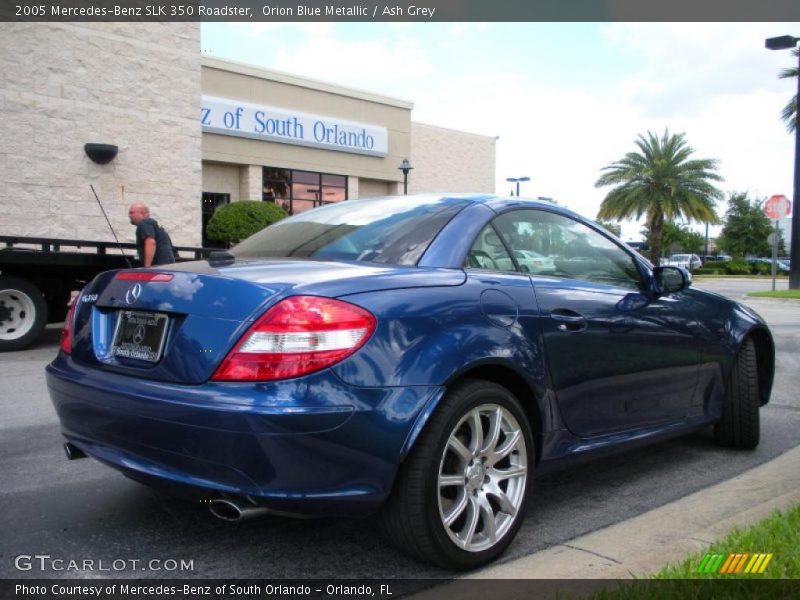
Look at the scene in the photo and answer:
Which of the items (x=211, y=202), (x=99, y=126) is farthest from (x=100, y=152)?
(x=211, y=202)

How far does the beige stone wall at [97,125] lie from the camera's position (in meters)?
13.7

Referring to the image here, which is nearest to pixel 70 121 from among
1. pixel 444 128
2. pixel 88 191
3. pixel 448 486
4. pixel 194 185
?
pixel 88 191

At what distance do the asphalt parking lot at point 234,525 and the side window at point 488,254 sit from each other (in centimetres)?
117

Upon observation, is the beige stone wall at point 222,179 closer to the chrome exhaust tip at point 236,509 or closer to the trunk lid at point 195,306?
the trunk lid at point 195,306

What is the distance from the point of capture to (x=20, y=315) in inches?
358

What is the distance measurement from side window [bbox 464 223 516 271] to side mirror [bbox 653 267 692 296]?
45.0 inches

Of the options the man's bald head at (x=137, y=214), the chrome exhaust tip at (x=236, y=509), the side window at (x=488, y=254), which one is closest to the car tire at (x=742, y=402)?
the side window at (x=488, y=254)

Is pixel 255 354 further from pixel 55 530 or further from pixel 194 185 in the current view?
pixel 194 185

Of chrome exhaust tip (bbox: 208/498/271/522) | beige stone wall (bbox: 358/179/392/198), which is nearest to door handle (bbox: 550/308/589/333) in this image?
chrome exhaust tip (bbox: 208/498/271/522)

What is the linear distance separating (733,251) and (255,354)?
2644 inches

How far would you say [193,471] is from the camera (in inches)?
103

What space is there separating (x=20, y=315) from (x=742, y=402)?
7884 mm

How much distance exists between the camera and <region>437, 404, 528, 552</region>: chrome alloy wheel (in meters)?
2.89

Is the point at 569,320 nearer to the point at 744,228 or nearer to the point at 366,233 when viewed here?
the point at 366,233
